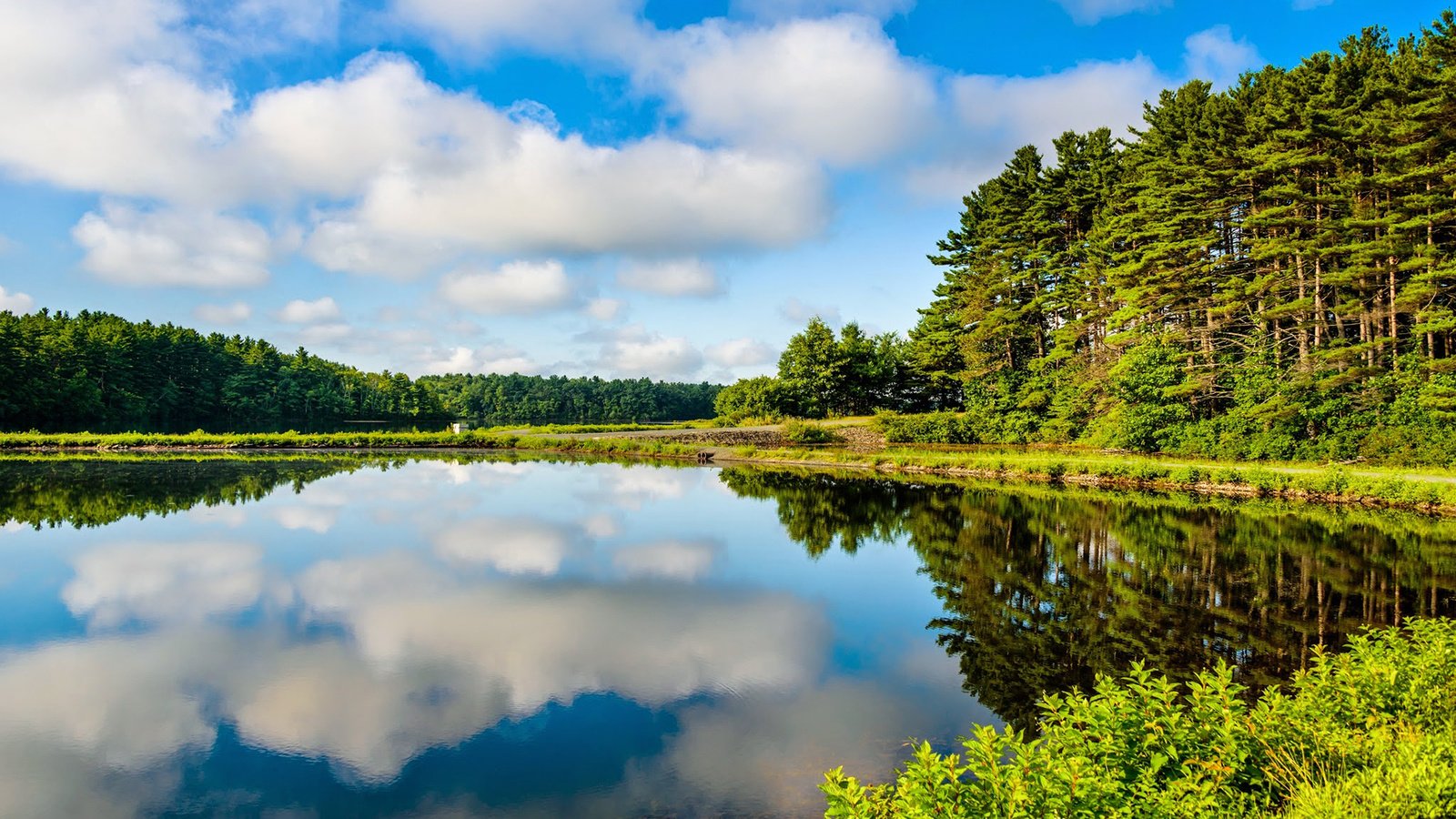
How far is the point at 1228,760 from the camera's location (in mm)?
4465

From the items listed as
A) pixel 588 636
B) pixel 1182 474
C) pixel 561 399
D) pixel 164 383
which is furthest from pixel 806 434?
pixel 561 399

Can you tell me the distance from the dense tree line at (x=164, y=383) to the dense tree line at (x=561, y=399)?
14.8 meters

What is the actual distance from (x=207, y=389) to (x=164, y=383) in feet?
16.0

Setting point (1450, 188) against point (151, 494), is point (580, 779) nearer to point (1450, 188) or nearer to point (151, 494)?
point (151, 494)

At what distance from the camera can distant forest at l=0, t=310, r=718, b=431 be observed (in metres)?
61.5

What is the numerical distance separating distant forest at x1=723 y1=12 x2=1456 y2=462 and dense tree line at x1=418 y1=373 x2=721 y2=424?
76.8 metres


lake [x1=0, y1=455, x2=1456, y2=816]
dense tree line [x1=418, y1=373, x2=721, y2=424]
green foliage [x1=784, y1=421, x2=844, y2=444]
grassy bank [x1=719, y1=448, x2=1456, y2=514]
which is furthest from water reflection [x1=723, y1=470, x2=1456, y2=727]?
dense tree line [x1=418, y1=373, x2=721, y2=424]

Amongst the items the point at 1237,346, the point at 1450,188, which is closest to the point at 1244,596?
the point at 1450,188

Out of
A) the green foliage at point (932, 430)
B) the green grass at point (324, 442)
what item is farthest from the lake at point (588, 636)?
the green grass at point (324, 442)

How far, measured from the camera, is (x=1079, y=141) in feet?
153

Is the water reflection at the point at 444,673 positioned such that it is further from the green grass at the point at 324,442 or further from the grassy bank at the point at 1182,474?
the green grass at the point at 324,442

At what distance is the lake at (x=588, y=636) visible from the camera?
6555mm

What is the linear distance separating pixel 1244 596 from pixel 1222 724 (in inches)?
354

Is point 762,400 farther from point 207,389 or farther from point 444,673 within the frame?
point 207,389
